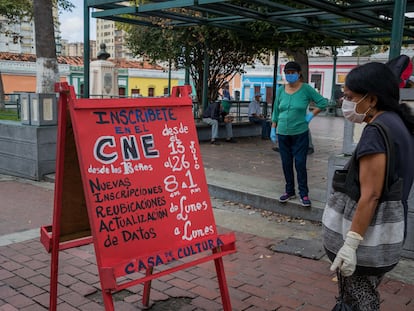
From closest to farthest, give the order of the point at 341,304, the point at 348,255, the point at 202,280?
the point at 348,255
the point at 341,304
the point at 202,280

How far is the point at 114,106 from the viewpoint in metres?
2.71

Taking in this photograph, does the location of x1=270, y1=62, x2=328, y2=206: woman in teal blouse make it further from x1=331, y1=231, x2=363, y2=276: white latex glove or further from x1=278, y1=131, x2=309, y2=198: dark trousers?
x1=331, y1=231, x2=363, y2=276: white latex glove

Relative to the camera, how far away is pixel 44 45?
9.58 m

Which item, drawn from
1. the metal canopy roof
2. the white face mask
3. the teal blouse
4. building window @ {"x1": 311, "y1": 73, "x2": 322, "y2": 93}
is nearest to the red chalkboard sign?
the white face mask

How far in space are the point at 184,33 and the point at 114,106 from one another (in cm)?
930

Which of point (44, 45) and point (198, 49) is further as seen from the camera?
point (198, 49)

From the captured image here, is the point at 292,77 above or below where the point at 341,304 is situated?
above

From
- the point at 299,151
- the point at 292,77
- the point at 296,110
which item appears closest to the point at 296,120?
the point at 296,110

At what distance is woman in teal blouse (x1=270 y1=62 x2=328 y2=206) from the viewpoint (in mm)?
5457

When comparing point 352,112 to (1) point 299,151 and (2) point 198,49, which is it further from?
(2) point 198,49

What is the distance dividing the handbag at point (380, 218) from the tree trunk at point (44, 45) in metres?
8.34

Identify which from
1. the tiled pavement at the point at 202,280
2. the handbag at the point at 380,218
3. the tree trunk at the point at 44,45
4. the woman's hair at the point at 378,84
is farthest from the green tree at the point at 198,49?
the handbag at the point at 380,218

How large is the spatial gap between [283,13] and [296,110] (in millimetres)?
2953

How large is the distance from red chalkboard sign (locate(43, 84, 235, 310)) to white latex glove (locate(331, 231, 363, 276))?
0.81 meters
